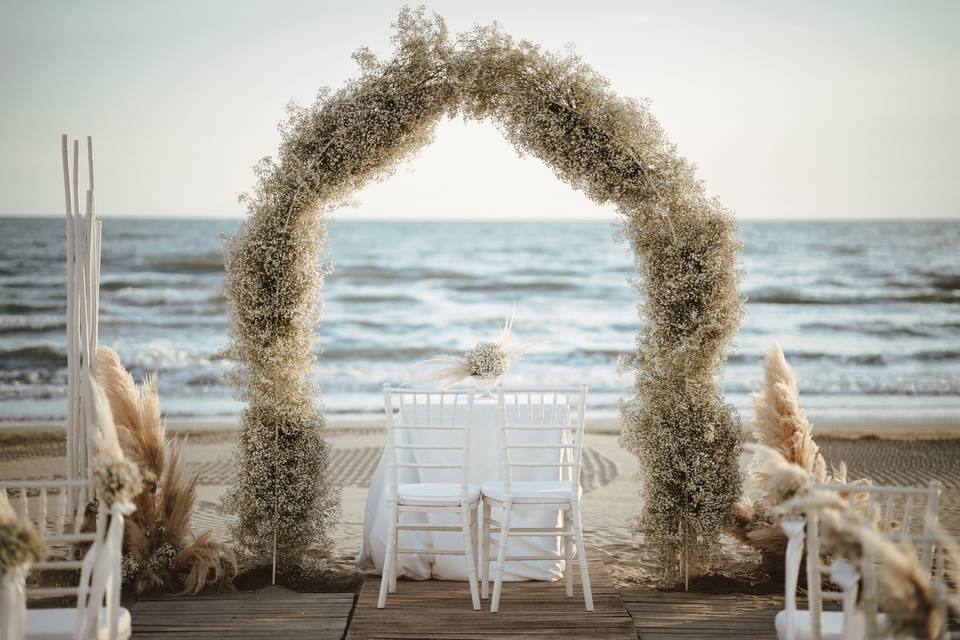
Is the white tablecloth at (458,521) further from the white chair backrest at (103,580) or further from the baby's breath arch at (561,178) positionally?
the white chair backrest at (103,580)

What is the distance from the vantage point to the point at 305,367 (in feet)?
17.5

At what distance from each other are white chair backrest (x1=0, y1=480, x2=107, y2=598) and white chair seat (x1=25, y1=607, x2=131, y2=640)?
0.08 meters

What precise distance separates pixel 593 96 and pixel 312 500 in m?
2.90

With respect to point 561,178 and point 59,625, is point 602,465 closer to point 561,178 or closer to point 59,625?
point 561,178

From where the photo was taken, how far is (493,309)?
23141 mm

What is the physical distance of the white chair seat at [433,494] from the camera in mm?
4789

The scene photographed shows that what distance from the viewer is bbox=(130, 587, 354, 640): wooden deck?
450 cm

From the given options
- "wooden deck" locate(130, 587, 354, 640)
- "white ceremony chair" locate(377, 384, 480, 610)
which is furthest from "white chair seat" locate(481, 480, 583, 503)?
"wooden deck" locate(130, 587, 354, 640)

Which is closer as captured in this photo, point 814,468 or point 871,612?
point 871,612

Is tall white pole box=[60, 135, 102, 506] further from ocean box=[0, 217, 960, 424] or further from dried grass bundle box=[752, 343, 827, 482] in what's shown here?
dried grass bundle box=[752, 343, 827, 482]


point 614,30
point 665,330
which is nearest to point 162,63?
point 614,30

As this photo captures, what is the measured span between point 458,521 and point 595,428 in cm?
604

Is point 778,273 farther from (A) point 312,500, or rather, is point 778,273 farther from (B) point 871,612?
(B) point 871,612

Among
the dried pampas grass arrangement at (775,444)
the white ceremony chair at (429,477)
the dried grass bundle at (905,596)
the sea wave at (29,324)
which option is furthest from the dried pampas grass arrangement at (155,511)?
the sea wave at (29,324)
